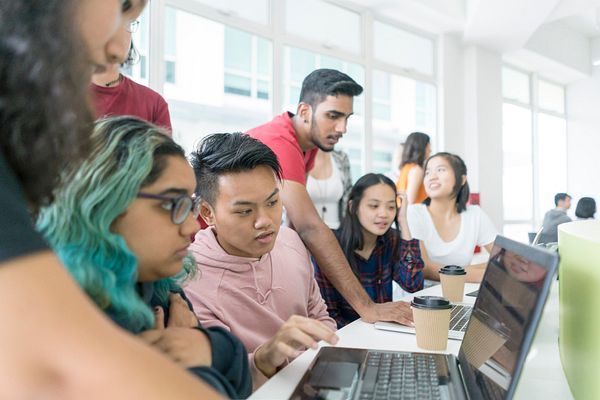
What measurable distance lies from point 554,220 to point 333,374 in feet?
17.0

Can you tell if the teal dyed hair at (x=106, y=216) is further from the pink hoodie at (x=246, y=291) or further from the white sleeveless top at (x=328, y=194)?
the white sleeveless top at (x=328, y=194)

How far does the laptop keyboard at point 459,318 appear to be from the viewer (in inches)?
49.6

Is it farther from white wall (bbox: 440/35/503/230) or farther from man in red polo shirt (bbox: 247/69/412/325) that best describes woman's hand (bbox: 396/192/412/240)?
white wall (bbox: 440/35/503/230)

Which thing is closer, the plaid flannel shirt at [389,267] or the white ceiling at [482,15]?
the plaid flannel shirt at [389,267]

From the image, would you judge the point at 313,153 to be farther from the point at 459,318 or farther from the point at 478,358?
the point at 478,358

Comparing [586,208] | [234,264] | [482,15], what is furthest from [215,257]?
[586,208]

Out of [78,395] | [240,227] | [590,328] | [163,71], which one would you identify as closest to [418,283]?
[240,227]

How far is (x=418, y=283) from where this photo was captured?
6.49ft

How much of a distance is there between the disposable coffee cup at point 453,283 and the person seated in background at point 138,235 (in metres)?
0.92

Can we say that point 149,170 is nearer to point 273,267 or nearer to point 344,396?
point 344,396

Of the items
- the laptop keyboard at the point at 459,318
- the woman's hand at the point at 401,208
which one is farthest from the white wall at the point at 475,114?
the laptop keyboard at the point at 459,318

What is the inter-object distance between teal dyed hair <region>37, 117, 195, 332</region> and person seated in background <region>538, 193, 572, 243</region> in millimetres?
1150

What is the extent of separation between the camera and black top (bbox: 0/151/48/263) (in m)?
0.34

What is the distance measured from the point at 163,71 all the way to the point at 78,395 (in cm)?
336
